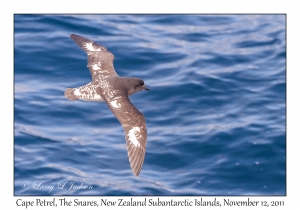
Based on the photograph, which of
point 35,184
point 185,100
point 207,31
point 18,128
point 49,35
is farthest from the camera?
point 207,31

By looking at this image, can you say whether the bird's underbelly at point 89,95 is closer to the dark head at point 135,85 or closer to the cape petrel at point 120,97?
the cape petrel at point 120,97

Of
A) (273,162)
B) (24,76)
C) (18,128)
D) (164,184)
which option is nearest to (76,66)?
(24,76)

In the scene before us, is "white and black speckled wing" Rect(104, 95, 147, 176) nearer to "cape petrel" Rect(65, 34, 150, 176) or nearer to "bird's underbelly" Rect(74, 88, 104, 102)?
"cape petrel" Rect(65, 34, 150, 176)

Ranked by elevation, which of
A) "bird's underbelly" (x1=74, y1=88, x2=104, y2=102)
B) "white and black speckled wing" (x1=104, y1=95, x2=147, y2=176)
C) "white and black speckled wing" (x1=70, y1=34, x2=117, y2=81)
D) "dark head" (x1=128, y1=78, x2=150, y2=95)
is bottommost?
"white and black speckled wing" (x1=104, y1=95, x2=147, y2=176)

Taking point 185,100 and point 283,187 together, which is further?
point 185,100

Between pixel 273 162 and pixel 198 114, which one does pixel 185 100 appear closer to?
pixel 198 114

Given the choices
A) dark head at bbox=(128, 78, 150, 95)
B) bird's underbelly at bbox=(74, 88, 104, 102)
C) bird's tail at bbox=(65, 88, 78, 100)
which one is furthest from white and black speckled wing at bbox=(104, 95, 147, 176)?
bird's tail at bbox=(65, 88, 78, 100)

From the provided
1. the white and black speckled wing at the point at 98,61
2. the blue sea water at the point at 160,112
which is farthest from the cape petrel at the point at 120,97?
the blue sea water at the point at 160,112
